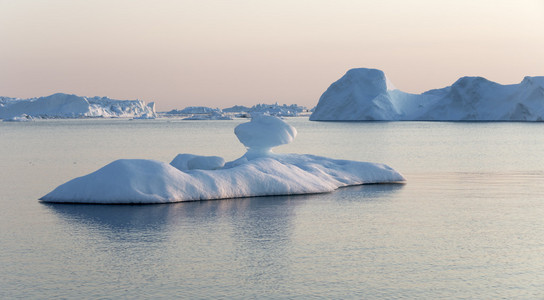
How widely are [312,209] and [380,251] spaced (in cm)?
499

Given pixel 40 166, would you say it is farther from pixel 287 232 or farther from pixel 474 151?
pixel 474 151

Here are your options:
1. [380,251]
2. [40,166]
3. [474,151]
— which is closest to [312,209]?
[380,251]

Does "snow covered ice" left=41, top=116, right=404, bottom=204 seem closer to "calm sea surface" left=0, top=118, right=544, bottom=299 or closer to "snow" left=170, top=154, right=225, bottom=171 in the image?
"snow" left=170, top=154, right=225, bottom=171

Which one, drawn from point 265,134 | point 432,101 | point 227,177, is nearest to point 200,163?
point 227,177

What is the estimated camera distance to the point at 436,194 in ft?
64.0

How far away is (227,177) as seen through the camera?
1838cm

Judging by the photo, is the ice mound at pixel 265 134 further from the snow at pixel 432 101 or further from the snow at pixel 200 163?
the snow at pixel 432 101

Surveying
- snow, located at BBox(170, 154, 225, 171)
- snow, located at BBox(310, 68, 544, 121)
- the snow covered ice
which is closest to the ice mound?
the snow covered ice

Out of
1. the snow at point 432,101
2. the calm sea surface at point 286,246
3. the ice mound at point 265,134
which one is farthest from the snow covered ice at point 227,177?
the snow at point 432,101

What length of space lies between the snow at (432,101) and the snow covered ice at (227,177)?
75.4m

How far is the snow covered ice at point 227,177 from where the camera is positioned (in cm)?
1673

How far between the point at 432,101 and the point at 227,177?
323ft

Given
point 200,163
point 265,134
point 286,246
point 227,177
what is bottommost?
point 286,246

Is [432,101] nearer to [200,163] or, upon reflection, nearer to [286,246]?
[200,163]
